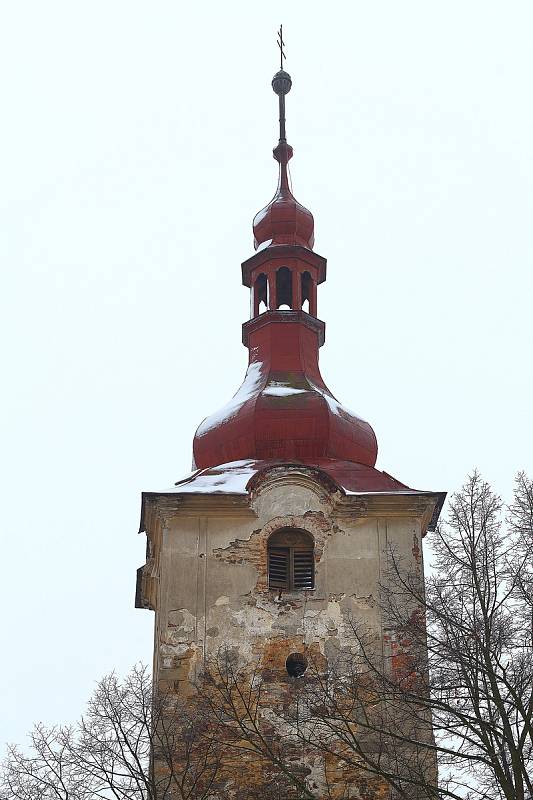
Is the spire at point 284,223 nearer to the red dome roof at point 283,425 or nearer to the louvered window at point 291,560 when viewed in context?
the red dome roof at point 283,425

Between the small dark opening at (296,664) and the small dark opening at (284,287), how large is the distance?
778cm

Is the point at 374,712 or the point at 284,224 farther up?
the point at 284,224

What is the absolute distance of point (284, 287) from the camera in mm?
26219

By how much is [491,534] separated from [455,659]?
1.84 metres

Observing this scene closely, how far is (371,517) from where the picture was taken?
21641 millimetres

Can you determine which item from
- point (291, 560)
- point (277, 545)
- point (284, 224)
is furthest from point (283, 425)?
point (284, 224)

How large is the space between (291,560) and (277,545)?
326 millimetres

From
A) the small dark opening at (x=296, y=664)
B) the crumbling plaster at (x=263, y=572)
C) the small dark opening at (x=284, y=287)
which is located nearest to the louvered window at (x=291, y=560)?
the crumbling plaster at (x=263, y=572)

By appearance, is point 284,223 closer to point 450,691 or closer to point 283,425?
point 283,425

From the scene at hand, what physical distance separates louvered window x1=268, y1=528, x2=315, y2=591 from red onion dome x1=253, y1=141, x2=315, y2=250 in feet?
22.6

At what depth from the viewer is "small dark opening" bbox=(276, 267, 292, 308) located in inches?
1022

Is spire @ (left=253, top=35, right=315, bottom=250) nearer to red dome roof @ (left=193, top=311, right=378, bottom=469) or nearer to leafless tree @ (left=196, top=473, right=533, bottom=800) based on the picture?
red dome roof @ (left=193, top=311, right=378, bottom=469)

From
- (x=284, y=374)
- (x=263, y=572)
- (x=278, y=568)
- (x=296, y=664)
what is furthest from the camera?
(x=284, y=374)

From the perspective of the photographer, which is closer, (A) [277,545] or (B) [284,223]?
(A) [277,545]
